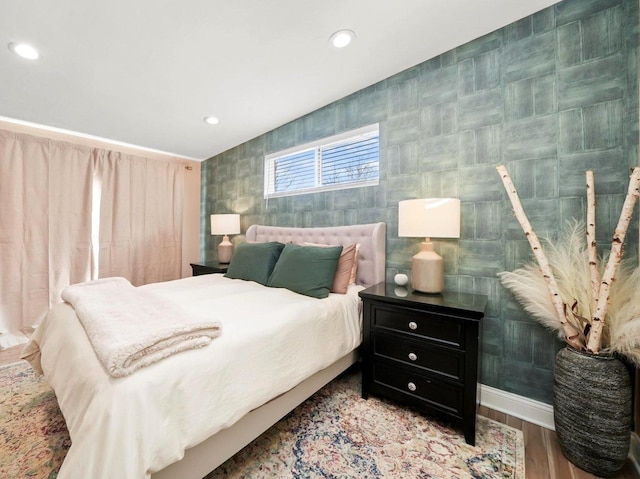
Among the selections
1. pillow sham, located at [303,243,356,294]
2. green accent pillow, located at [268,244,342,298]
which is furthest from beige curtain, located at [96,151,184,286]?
pillow sham, located at [303,243,356,294]

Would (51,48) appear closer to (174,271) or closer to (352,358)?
(174,271)

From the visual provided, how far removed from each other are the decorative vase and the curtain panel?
4369 mm

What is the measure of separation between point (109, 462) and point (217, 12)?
86.8 inches

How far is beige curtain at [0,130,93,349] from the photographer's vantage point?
282 centimetres

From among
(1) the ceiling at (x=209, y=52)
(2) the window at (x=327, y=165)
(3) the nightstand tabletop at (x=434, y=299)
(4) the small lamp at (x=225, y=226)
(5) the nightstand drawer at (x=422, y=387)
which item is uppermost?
(1) the ceiling at (x=209, y=52)

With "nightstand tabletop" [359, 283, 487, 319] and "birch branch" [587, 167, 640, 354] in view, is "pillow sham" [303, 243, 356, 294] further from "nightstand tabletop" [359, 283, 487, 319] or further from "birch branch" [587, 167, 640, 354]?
"birch branch" [587, 167, 640, 354]

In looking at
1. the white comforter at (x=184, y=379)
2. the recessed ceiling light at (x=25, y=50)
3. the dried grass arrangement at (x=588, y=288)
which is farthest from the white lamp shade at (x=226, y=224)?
the dried grass arrangement at (x=588, y=288)

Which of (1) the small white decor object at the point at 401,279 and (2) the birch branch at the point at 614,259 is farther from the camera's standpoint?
(1) the small white decor object at the point at 401,279

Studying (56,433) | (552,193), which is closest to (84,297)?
(56,433)

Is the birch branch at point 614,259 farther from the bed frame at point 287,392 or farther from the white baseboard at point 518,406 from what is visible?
the bed frame at point 287,392

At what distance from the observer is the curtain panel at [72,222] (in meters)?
2.84

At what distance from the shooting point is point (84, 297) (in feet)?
5.30

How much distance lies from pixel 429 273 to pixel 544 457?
3.63ft

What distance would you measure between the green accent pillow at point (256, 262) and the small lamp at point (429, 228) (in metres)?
1.21
